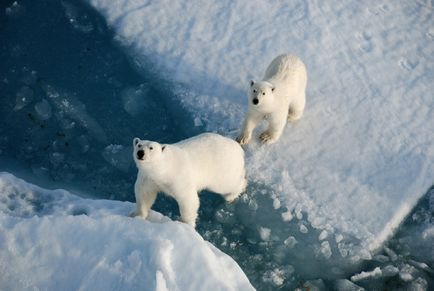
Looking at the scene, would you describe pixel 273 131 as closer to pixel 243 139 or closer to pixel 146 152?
pixel 243 139

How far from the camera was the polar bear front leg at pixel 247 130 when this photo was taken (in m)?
4.03

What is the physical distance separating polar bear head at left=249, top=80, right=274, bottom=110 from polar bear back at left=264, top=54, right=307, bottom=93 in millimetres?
215

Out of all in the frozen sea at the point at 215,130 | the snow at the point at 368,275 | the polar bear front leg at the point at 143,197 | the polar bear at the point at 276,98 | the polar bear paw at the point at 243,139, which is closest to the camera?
the frozen sea at the point at 215,130

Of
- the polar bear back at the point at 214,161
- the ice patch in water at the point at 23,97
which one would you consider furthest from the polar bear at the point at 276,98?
the ice patch in water at the point at 23,97

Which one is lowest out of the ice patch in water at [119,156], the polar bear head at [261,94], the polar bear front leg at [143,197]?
the ice patch in water at [119,156]

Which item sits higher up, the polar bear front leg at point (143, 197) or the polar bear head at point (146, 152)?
the polar bear head at point (146, 152)

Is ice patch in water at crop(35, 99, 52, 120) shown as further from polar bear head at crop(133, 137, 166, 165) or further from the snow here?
the snow

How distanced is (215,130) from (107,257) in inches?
67.0

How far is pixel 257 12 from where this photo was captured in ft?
16.9

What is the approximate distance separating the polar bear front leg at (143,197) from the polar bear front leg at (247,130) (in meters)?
1.04

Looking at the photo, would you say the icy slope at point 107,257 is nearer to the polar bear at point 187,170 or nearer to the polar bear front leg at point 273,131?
the polar bear at point 187,170

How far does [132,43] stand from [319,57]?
1.80 metres

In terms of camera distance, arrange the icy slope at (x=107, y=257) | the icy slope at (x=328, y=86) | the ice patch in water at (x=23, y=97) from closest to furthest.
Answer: the icy slope at (x=107, y=257) → the icy slope at (x=328, y=86) → the ice patch in water at (x=23, y=97)

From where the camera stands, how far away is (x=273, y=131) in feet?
13.6
